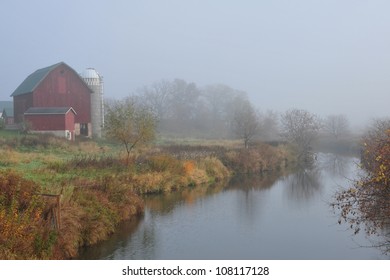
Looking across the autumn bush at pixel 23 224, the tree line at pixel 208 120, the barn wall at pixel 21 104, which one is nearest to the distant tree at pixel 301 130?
the tree line at pixel 208 120

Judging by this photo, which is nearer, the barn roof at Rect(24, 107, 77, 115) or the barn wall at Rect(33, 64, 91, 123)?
the barn roof at Rect(24, 107, 77, 115)

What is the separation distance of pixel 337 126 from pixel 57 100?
39693mm

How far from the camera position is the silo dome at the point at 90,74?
44.2 metres

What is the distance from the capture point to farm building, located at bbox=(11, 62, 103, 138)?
3634cm

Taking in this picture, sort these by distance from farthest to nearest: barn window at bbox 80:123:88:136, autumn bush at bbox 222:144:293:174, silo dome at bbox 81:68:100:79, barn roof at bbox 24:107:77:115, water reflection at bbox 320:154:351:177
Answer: silo dome at bbox 81:68:100:79 → barn window at bbox 80:123:88:136 → barn roof at bbox 24:107:77:115 → water reflection at bbox 320:154:351:177 → autumn bush at bbox 222:144:293:174

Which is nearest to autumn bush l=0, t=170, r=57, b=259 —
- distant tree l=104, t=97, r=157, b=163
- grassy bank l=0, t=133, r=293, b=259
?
grassy bank l=0, t=133, r=293, b=259

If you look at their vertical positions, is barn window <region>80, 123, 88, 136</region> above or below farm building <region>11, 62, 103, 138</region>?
below

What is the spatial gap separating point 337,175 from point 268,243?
17.5 metres

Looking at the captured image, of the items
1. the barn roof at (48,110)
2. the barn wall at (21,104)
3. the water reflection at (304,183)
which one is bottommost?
the water reflection at (304,183)

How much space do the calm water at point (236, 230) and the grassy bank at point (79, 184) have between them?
82cm

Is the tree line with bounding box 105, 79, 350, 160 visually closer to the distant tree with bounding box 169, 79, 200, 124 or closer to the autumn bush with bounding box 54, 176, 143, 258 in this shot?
the distant tree with bounding box 169, 79, 200, 124

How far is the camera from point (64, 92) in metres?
38.9

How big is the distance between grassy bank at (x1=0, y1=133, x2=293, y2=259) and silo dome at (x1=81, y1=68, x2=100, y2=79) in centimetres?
1193

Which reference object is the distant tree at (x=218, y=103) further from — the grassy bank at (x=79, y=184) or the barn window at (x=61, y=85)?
the grassy bank at (x=79, y=184)
